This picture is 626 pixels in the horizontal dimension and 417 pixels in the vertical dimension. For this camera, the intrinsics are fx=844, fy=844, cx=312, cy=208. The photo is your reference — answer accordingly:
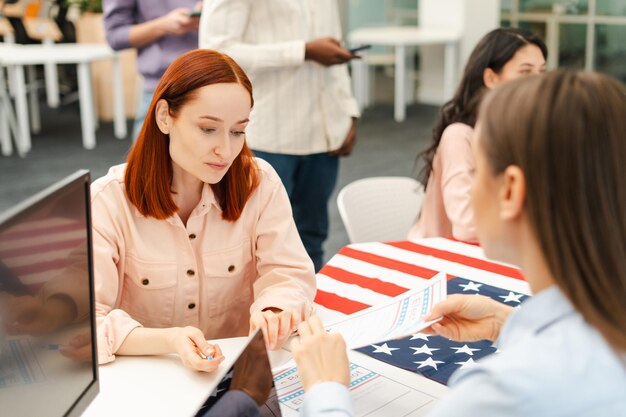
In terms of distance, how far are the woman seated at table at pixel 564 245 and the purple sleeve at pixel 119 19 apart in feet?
8.40

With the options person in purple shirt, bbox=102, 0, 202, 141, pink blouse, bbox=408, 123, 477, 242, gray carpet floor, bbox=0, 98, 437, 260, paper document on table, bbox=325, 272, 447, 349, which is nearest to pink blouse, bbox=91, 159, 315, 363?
paper document on table, bbox=325, 272, 447, 349

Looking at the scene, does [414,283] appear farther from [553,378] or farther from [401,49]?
[401,49]

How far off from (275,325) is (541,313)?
738 mm

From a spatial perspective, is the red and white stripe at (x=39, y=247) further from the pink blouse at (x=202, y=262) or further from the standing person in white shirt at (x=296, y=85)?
the standing person in white shirt at (x=296, y=85)

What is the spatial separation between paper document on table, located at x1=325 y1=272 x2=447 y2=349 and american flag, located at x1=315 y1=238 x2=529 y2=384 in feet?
0.41

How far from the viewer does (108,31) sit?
131 inches

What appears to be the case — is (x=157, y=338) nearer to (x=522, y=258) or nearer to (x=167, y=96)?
(x=167, y=96)

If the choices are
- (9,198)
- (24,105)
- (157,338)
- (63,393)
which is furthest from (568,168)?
(24,105)

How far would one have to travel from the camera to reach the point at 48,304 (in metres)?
0.97

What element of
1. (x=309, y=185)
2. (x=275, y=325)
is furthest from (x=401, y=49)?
(x=275, y=325)

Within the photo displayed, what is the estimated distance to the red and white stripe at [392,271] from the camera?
6.25 ft

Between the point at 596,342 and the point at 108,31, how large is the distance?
281cm

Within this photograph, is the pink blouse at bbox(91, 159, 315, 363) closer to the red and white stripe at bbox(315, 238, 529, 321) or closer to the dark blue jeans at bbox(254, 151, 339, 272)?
the red and white stripe at bbox(315, 238, 529, 321)

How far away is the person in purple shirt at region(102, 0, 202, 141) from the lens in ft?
10.4
